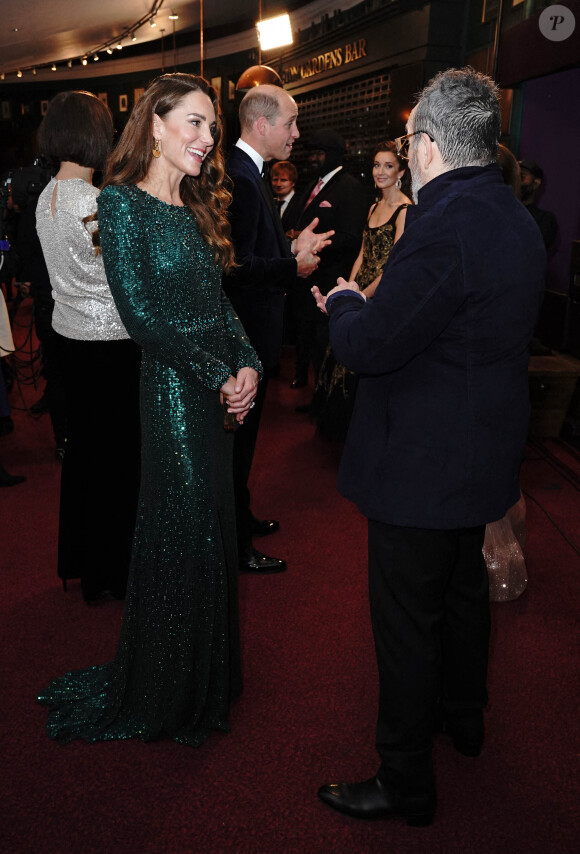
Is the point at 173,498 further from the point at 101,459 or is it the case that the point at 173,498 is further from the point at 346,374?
the point at 346,374

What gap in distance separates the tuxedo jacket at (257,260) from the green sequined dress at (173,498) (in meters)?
0.64

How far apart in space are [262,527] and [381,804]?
167cm

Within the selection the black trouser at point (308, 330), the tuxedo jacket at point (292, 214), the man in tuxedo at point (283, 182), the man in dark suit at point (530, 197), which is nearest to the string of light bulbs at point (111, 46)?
the man in tuxedo at point (283, 182)

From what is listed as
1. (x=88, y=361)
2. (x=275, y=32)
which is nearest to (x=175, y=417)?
(x=88, y=361)

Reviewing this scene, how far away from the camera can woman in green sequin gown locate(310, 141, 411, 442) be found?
4230mm

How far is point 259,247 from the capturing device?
2.75m

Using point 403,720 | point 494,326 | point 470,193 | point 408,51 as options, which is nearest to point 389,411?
point 494,326

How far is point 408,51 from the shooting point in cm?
624

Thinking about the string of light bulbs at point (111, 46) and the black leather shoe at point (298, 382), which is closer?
the black leather shoe at point (298, 382)

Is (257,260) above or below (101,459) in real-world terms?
above

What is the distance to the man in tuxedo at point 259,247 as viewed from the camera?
263cm

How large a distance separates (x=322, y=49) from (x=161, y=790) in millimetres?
7971

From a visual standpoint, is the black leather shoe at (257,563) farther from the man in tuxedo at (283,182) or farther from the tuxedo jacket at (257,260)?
the man in tuxedo at (283,182)

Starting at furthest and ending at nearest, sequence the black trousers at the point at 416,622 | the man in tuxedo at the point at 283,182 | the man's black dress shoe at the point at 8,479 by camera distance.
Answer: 1. the man in tuxedo at the point at 283,182
2. the man's black dress shoe at the point at 8,479
3. the black trousers at the point at 416,622
